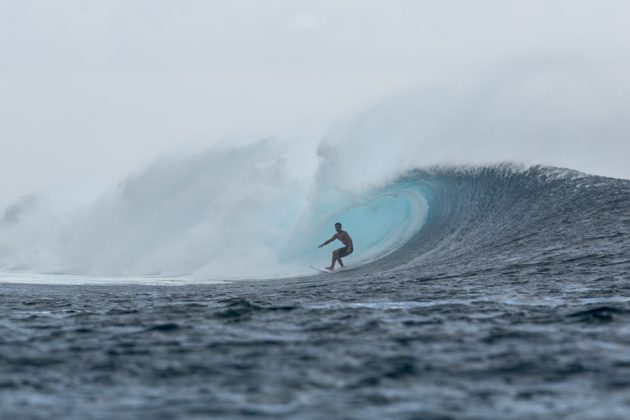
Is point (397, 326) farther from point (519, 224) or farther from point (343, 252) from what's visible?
point (343, 252)

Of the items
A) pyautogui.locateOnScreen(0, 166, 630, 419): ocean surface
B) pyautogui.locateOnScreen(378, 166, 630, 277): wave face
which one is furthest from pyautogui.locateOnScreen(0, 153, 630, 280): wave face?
pyautogui.locateOnScreen(0, 166, 630, 419): ocean surface

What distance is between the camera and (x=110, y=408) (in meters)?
6.25

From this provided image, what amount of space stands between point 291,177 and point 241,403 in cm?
2968

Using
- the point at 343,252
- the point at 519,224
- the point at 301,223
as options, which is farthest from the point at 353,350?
the point at 301,223

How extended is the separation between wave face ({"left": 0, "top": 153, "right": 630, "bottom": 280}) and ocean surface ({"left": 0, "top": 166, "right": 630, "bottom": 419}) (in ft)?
9.65

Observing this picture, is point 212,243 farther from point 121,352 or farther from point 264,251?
point 121,352

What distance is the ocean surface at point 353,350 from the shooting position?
6.27 metres

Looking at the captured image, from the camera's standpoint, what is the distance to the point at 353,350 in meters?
8.02

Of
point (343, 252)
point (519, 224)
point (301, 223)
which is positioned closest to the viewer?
point (519, 224)

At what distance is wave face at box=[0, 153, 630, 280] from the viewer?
65.3ft

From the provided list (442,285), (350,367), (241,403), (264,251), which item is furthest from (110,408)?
(264,251)

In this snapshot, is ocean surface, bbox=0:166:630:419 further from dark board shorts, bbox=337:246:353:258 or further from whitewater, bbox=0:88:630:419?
dark board shorts, bbox=337:246:353:258

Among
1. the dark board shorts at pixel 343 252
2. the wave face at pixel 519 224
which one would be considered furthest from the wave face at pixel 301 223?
the dark board shorts at pixel 343 252

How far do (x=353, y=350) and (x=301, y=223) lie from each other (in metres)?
25.7
